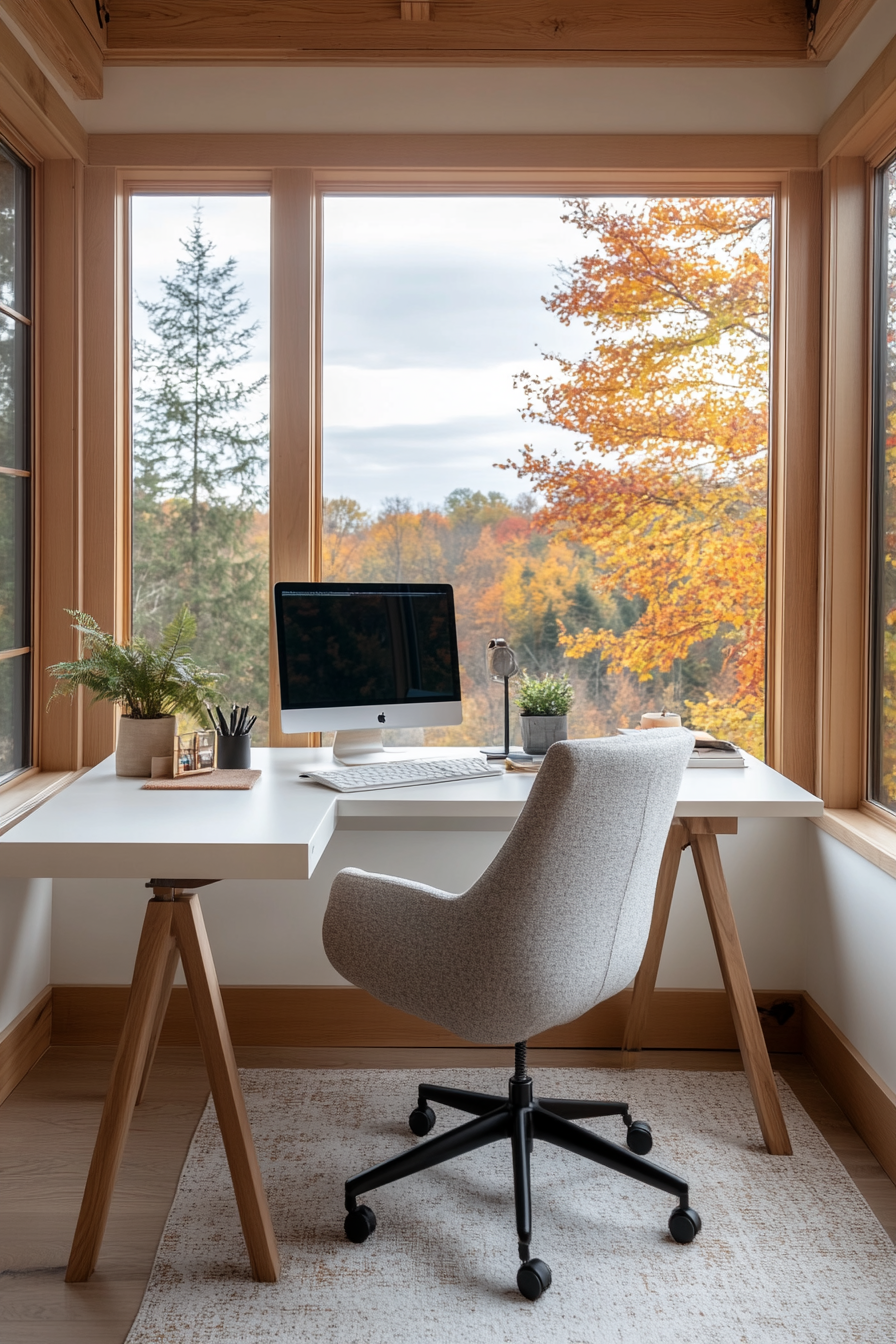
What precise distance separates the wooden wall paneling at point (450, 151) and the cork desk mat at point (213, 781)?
160 centimetres

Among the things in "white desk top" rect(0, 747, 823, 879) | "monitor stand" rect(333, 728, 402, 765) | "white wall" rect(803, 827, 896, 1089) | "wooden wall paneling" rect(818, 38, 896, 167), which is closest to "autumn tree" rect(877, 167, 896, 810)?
"wooden wall paneling" rect(818, 38, 896, 167)

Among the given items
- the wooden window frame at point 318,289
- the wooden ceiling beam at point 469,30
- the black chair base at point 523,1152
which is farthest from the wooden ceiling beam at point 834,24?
the black chair base at point 523,1152

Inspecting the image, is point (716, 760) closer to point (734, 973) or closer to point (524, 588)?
point (734, 973)

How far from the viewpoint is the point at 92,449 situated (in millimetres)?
2617

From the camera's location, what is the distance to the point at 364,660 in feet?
7.73

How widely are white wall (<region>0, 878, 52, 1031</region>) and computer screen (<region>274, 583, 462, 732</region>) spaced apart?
2.58ft

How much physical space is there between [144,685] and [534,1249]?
1.39 metres

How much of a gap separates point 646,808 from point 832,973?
1.08 meters

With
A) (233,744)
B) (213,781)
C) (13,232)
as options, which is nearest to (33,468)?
(13,232)

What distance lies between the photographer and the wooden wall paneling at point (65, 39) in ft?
6.97

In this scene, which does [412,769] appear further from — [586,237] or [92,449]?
[586,237]

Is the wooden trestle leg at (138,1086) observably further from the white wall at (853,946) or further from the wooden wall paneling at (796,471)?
the wooden wall paneling at (796,471)

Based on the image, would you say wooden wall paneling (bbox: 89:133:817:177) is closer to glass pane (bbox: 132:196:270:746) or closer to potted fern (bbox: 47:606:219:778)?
glass pane (bbox: 132:196:270:746)

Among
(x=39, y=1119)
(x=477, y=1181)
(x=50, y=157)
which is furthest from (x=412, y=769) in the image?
(x=50, y=157)
